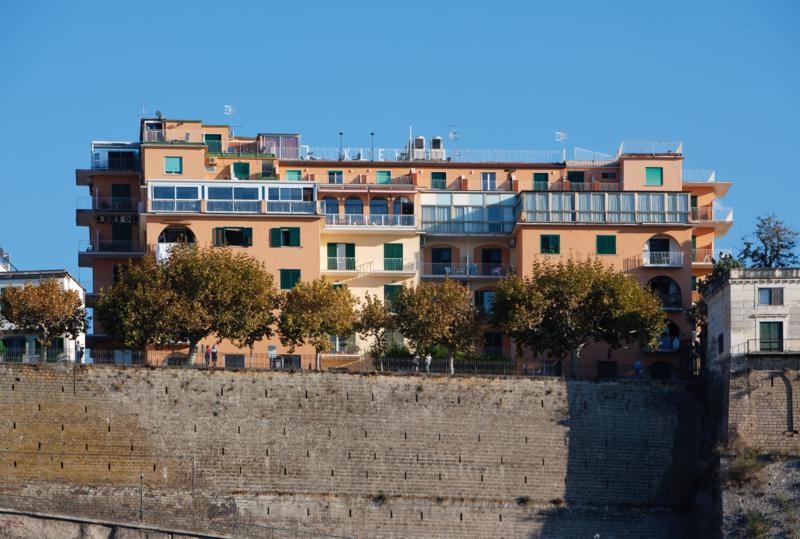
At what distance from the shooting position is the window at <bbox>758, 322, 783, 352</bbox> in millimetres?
91062

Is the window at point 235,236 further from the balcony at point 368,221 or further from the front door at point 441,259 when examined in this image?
the front door at point 441,259

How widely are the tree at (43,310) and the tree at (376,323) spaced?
42.4ft

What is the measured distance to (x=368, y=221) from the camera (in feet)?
349

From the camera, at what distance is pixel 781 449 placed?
8931 centimetres

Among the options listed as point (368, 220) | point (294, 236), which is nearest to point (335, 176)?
point (368, 220)

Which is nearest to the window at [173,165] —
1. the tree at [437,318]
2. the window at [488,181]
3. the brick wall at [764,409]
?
the tree at [437,318]

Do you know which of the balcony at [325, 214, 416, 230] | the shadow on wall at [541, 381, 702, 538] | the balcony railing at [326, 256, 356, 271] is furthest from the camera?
the balcony at [325, 214, 416, 230]

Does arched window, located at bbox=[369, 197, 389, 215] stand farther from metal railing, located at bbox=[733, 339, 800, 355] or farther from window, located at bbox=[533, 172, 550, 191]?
metal railing, located at bbox=[733, 339, 800, 355]

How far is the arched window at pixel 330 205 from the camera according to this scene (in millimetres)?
107000

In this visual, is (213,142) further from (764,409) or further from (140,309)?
(764,409)

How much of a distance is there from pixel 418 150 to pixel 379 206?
5.61 metres

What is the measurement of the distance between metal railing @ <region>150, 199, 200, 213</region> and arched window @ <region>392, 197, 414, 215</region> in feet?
35.3

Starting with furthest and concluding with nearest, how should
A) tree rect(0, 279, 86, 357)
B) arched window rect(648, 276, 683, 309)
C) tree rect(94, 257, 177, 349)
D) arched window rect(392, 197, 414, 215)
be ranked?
arched window rect(392, 197, 414, 215)
arched window rect(648, 276, 683, 309)
tree rect(0, 279, 86, 357)
tree rect(94, 257, 177, 349)

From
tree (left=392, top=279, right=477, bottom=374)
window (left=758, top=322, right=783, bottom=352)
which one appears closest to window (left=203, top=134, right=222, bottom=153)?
tree (left=392, top=279, right=477, bottom=374)
